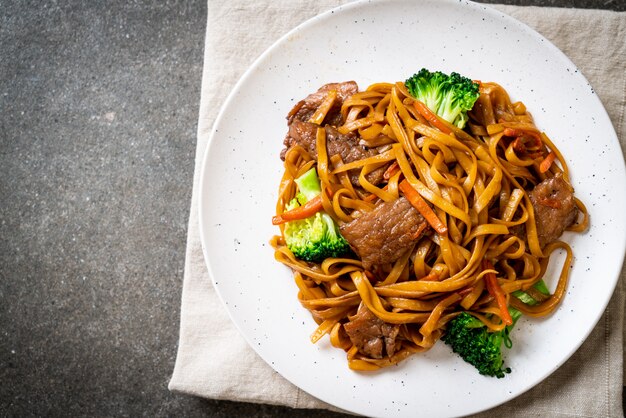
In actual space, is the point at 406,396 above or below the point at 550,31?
below

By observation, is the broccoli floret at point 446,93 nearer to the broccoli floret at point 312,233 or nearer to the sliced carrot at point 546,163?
the sliced carrot at point 546,163

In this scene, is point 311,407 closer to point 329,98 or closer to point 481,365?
point 481,365

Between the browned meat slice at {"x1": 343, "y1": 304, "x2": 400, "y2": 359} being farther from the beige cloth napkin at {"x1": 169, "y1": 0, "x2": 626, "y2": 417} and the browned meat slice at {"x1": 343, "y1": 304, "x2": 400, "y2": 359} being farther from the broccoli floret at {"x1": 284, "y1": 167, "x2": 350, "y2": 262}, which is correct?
the beige cloth napkin at {"x1": 169, "y1": 0, "x2": 626, "y2": 417}

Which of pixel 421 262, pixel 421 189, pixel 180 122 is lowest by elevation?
pixel 180 122

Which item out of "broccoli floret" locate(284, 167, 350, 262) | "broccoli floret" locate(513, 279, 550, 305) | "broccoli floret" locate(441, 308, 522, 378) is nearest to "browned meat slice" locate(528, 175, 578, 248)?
"broccoli floret" locate(513, 279, 550, 305)

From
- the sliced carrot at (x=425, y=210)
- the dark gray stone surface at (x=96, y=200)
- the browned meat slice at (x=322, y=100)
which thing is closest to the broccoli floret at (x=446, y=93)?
the browned meat slice at (x=322, y=100)

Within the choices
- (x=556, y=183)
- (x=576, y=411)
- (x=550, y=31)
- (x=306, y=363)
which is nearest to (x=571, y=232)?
(x=556, y=183)
